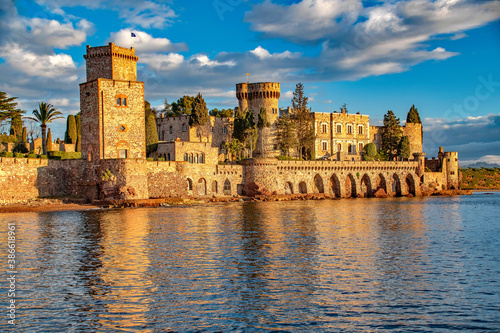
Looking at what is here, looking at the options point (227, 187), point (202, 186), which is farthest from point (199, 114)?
point (202, 186)

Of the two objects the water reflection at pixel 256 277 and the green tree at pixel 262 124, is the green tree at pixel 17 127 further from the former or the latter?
the water reflection at pixel 256 277

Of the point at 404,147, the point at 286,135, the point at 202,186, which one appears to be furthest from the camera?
the point at 404,147

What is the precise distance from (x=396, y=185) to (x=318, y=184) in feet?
49.7

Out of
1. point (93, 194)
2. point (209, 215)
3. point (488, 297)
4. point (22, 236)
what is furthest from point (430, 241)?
point (93, 194)

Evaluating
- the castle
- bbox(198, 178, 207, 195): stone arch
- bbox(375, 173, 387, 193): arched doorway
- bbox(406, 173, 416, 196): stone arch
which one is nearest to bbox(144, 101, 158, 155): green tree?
the castle

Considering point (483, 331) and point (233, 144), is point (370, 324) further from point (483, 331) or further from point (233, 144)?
point (233, 144)

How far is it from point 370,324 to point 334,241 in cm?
1610

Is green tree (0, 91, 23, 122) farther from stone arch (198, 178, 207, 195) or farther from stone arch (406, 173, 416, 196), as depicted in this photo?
stone arch (406, 173, 416, 196)

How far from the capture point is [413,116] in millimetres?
103062

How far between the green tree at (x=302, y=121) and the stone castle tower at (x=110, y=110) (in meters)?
32.8

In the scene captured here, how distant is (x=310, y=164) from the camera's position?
76.8m

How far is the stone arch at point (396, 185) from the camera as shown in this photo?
281 ft

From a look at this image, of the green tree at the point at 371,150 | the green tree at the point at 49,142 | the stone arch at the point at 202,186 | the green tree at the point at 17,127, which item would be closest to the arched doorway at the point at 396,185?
the green tree at the point at 371,150

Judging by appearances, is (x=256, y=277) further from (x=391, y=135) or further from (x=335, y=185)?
(x=391, y=135)
